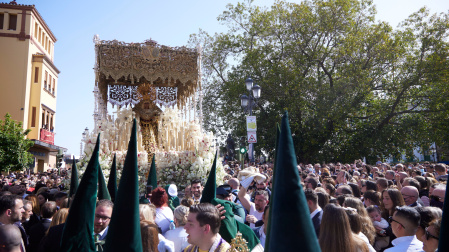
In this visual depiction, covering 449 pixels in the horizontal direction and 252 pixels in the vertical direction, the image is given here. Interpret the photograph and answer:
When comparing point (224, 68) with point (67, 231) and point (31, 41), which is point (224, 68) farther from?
point (67, 231)

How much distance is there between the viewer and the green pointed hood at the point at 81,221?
2.41m

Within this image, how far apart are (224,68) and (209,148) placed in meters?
19.4

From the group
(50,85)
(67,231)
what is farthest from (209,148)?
(50,85)

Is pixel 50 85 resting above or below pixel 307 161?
above

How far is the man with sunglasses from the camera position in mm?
3582

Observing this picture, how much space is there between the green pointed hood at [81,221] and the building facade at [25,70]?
33.3m

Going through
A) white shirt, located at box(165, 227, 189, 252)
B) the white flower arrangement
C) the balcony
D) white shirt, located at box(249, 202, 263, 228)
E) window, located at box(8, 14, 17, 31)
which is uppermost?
window, located at box(8, 14, 17, 31)

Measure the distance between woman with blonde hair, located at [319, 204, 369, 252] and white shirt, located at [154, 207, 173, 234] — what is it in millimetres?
2447

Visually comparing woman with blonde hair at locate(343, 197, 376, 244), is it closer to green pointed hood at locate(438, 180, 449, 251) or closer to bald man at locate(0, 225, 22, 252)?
green pointed hood at locate(438, 180, 449, 251)

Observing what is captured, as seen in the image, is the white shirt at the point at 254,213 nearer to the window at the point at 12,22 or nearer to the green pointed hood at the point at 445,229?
the green pointed hood at the point at 445,229

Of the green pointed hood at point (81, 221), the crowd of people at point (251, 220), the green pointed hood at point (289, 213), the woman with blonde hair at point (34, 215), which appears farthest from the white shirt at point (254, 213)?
the green pointed hood at point (289, 213)

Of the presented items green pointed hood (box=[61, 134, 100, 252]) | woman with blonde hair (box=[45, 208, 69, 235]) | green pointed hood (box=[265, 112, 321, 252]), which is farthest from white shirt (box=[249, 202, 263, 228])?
green pointed hood (box=[265, 112, 321, 252])

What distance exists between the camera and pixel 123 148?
42.3ft

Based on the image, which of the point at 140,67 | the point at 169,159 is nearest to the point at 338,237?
the point at 169,159
